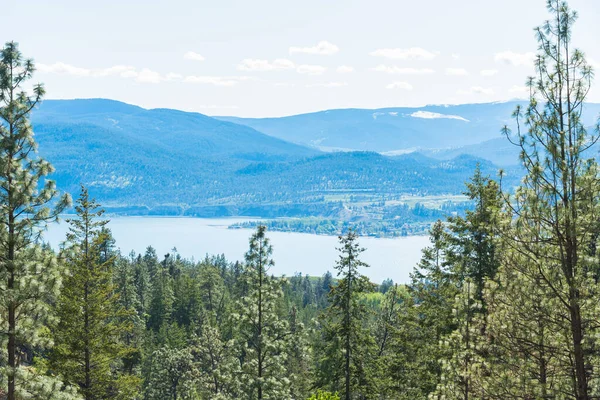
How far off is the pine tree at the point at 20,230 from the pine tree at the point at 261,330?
6.92 m

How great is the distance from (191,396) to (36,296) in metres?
32.7

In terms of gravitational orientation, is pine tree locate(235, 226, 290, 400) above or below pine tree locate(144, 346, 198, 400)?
above

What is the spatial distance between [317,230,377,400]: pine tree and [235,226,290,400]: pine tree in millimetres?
7202

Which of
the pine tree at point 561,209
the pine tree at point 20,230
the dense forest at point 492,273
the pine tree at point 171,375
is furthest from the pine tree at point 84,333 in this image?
the pine tree at point 171,375

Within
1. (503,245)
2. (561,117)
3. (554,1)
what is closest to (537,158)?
(561,117)

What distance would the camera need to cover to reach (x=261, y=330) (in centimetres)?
1894

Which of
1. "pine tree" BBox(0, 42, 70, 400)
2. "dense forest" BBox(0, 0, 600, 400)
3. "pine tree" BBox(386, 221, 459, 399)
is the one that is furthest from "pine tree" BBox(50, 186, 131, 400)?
"pine tree" BBox(386, 221, 459, 399)

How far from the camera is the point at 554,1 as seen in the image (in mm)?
11023

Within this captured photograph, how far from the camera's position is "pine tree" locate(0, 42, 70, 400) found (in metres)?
12.7

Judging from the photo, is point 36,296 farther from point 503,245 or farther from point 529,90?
point 529,90

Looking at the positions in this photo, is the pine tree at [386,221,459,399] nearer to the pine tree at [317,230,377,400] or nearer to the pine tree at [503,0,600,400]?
the pine tree at [317,230,377,400]

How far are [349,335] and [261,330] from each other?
8.33m

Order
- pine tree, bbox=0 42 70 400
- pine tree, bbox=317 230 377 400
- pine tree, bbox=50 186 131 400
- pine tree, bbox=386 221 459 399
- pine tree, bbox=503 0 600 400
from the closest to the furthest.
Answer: pine tree, bbox=503 0 600 400
pine tree, bbox=0 42 70 400
pine tree, bbox=386 221 459 399
pine tree, bbox=50 186 131 400
pine tree, bbox=317 230 377 400

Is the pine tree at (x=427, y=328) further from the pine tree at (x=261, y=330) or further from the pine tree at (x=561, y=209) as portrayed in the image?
the pine tree at (x=561, y=209)
